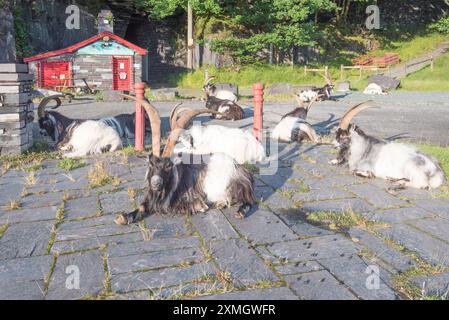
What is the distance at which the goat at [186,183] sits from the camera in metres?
4.76

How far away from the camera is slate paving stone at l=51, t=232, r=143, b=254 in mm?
3994

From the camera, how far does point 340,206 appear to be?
17.4 ft

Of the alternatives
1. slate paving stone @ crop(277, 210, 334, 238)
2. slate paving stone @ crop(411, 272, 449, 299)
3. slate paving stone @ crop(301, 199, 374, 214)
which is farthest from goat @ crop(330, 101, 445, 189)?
slate paving stone @ crop(411, 272, 449, 299)

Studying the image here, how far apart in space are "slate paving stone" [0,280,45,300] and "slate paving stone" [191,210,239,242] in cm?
158

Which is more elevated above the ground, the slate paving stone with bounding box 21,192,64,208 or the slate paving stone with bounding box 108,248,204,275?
the slate paving stone with bounding box 21,192,64,208

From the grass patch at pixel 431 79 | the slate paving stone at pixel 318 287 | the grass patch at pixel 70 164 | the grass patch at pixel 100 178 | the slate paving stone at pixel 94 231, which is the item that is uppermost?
the grass patch at pixel 431 79

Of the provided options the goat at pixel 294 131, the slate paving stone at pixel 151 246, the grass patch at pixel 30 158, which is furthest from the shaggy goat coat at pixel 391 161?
the grass patch at pixel 30 158

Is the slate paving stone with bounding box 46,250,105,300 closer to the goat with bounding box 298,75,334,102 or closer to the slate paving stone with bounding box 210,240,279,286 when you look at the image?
the slate paving stone with bounding box 210,240,279,286

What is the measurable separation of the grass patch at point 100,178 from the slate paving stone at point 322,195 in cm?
263

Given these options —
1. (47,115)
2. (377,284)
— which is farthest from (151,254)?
(47,115)

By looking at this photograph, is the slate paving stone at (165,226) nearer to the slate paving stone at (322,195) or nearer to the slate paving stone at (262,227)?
the slate paving stone at (262,227)

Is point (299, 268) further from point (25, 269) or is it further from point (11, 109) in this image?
point (11, 109)

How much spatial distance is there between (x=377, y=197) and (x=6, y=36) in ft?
77.2
